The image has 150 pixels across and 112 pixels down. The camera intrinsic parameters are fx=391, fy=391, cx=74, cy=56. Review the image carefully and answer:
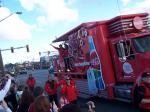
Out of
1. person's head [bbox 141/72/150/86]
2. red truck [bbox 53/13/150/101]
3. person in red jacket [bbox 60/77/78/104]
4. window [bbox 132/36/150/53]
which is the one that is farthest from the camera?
red truck [bbox 53/13/150/101]

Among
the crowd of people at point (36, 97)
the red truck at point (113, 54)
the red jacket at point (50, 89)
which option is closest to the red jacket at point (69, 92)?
the crowd of people at point (36, 97)

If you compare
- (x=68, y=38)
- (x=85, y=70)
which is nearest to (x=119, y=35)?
(x=85, y=70)

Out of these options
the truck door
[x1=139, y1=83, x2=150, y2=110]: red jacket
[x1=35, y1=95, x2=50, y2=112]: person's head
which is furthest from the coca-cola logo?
[x1=35, y1=95, x2=50, y2=112]: person's head

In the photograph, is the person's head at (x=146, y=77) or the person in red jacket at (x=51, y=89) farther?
the person in red jacket at (x=51, y=89)

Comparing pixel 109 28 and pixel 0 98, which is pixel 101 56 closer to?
pixel 109 28

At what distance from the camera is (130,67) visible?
12.6 m

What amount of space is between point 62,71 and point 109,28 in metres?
5.90

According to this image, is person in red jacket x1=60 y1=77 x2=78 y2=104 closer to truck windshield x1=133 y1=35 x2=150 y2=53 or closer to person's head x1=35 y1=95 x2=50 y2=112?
truck windshield x1=133 y1=35 x2=150 y2=53

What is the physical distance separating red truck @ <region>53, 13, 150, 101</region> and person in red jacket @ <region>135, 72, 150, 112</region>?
36cm

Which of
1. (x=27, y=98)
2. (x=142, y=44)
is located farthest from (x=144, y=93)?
(x=27, y=98)

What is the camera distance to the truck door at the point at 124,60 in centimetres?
1244

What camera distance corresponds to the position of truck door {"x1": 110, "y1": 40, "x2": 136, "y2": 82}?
12.4m

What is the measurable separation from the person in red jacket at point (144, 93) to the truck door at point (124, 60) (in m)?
0.94

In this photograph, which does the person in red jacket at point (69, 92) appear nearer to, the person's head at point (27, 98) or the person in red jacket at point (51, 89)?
the person in red jacket at point (51, 89)
